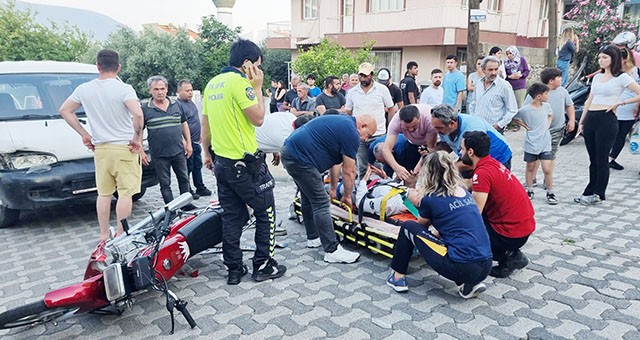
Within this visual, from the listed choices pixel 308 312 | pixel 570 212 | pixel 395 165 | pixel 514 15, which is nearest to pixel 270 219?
pixel 308 312

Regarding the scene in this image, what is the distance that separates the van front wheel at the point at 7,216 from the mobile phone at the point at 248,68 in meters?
3.54

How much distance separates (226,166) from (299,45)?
21.4 meters

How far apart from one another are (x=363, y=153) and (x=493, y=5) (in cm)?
1796

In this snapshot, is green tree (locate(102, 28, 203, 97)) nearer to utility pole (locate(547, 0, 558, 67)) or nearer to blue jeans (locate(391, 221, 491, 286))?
utility pole (locate(547, 0, 558, 67))

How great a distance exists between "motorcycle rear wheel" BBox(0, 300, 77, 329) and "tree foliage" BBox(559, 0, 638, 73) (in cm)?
1558

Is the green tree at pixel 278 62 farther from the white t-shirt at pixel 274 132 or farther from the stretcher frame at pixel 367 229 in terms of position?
the stretcher frame at pixel 367 229

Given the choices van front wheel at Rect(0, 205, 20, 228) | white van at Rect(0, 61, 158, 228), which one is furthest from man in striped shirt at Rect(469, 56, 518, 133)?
van front wheel at Rect(0, 205, 20, 228)

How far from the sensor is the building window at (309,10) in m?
23.9

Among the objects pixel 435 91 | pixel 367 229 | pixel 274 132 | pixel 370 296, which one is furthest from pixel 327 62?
pixel 370 296

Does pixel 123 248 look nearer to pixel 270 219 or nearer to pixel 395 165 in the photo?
pixel 270 219

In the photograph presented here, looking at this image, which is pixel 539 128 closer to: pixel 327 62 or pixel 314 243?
pixel 314 243

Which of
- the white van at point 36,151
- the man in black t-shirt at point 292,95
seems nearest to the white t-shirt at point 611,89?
the white van at point 36,151

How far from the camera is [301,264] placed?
13.4ft

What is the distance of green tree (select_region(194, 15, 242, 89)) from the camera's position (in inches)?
1081
